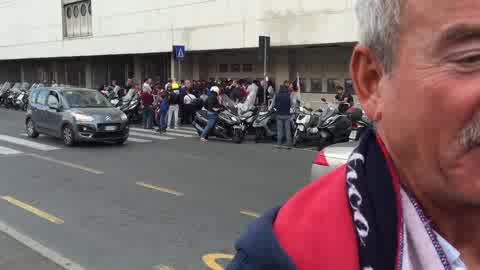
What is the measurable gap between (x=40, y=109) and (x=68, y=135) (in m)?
1.78

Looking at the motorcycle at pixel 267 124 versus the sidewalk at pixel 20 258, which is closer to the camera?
the sidewalk at pixel 20 258

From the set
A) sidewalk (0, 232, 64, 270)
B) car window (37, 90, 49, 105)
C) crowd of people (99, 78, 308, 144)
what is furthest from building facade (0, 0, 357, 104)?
sidewalk (0, 232, 64, 270)

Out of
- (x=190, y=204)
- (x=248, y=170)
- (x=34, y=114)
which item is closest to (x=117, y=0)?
(x=34, y=114)

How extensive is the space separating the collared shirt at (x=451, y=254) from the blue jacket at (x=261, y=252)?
342 mm

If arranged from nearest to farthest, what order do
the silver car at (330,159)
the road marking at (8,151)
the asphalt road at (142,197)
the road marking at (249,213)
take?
the silver car at (330,159)
the asphalt road at (142,197)
the road marking at (249,213)
the road marking at (8,151)

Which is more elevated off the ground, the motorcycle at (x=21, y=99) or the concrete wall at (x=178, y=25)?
the concrete wall at (x=178, y=25)

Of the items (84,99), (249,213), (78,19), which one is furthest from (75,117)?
(78,19)

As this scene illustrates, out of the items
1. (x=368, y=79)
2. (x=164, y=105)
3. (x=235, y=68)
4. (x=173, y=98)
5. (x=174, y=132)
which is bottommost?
(x=174, y=132)

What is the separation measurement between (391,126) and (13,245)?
16.0ft

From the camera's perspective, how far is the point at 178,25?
23.8 metres

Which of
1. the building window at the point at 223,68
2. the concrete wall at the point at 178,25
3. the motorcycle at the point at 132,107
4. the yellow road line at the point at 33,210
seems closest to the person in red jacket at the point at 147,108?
the motorcycle at the point at 132,107

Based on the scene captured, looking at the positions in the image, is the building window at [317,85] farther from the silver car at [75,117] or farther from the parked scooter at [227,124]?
the silver car at [75,117]

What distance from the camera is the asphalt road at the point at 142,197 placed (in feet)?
16.2

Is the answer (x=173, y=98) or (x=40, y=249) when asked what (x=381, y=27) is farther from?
(x=173, y=98)
